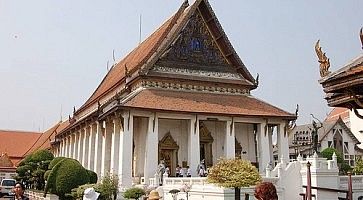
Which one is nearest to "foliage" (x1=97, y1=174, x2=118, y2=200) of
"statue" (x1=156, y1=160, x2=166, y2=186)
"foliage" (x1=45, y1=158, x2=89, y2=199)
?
"foliage" (x1=45, y1=158, x2=89, y2=199)

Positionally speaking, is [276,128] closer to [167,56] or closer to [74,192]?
[167,56]

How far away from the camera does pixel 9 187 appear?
105 feet

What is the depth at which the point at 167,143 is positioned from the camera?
24547mm

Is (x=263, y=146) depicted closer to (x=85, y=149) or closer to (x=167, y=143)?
(x=167, y=143)

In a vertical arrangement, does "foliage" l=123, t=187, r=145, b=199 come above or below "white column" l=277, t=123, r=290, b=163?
below

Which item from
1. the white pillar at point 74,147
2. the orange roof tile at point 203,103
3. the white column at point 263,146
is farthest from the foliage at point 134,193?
the white pillar at point 74,147

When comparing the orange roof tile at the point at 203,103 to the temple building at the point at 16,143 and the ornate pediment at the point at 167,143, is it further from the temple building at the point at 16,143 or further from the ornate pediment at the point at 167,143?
the temple building at the point at 16,143

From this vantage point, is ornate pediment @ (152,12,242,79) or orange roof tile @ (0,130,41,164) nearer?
ornate pediment @ (152,12,242,79)

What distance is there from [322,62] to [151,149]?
681 inches

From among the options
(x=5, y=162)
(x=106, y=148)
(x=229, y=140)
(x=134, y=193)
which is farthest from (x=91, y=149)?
(x=5, y=162)

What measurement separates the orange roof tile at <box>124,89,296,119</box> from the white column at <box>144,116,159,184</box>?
944 millimetres

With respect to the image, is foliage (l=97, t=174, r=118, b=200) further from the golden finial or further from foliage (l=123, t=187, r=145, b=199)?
the golden finial

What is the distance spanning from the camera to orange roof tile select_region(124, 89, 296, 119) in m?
23.0

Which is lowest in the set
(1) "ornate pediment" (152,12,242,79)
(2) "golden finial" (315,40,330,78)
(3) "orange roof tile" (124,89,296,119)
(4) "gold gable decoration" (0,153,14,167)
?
(4) "gold gable decoration" (0,153,14,167)
